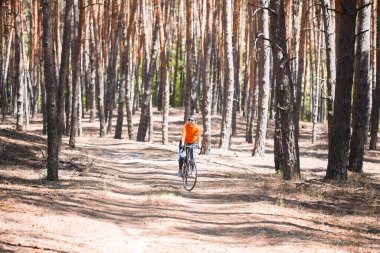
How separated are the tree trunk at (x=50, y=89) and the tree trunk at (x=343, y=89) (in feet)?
22.8

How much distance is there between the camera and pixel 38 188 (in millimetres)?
12500

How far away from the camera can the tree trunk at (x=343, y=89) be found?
47.7ft

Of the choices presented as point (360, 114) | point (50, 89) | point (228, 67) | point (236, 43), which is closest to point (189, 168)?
point (50, 89)

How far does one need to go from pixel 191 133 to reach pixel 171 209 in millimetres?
3215

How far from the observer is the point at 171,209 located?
1143cm

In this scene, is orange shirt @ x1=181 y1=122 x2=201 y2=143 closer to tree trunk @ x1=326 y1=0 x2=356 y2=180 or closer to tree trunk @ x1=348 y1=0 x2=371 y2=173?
tree trunk @ x1=326 y1=0 x2=356 y2=180

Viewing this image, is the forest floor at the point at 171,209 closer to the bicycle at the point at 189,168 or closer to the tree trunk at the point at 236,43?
the bicycle at the point at 189,168

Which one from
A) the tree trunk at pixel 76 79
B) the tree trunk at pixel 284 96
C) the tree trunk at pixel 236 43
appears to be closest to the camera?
the tree trunk at pixel 284 96

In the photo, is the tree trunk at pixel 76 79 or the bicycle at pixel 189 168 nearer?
the bicycle at pixel 189 168

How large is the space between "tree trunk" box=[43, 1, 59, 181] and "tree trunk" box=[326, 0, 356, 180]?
22.8 ft

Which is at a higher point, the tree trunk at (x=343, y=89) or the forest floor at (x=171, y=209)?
the tree trunk at (x=343, y=89)

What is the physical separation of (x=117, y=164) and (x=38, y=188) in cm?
743

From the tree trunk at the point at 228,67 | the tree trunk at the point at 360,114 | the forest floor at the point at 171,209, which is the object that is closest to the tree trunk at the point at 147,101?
the tree trunk at the point at 228,67

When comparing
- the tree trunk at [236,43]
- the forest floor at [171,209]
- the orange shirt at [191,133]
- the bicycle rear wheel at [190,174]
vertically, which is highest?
the tree trunk at [236,43]
